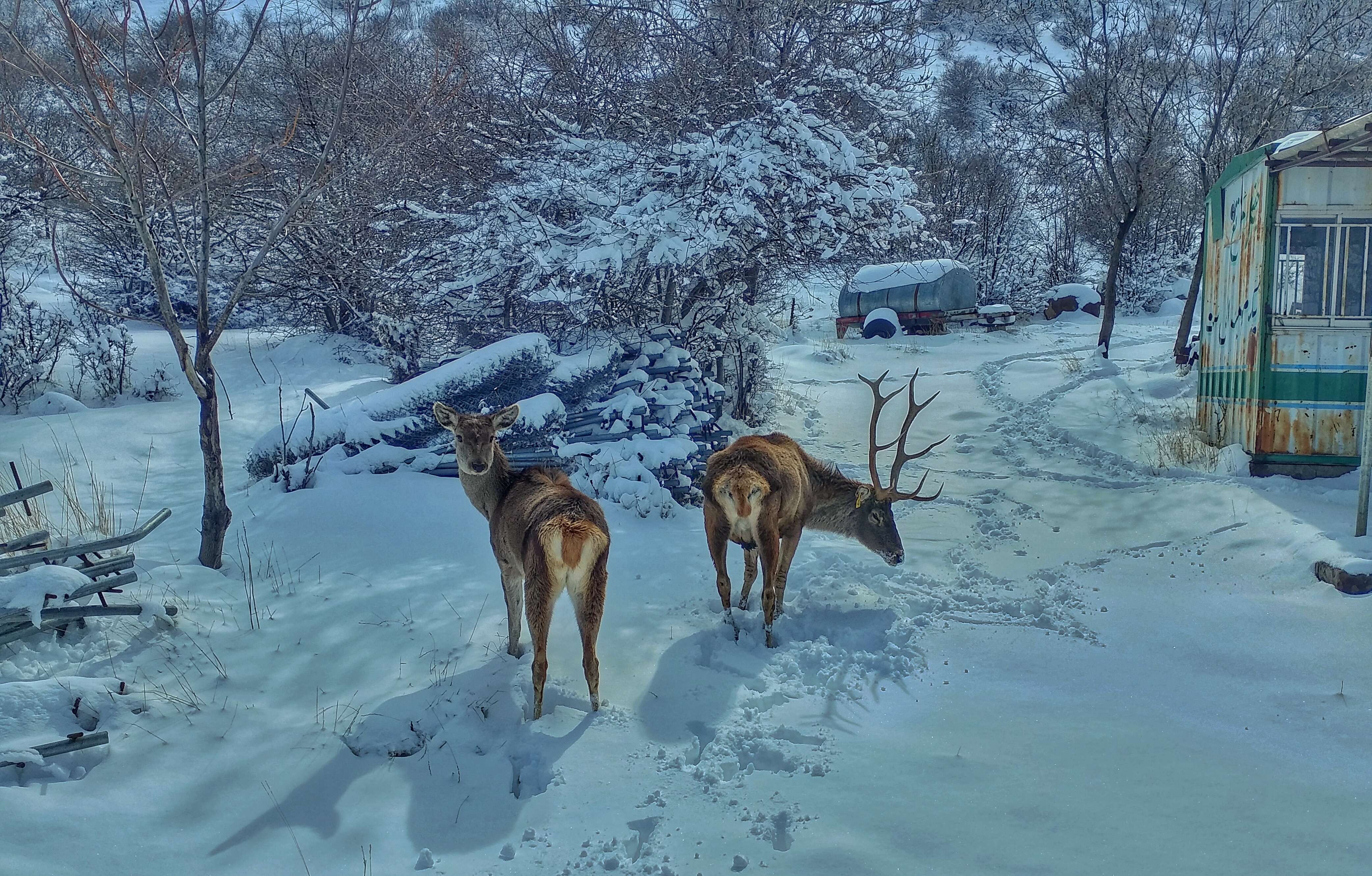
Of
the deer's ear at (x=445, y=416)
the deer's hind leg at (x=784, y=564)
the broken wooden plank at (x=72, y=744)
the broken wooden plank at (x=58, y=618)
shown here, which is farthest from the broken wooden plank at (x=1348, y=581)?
the broken wooden plank at (x=58, y=618)

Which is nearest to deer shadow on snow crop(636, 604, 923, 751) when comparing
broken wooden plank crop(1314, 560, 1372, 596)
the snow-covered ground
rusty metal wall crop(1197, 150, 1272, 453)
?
the snow-covered ground

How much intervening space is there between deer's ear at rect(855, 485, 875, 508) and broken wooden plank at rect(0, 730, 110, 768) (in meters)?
5.18

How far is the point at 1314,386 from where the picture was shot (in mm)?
9008

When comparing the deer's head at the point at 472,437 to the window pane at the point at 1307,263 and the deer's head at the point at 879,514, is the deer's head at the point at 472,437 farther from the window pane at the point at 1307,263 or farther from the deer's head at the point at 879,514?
the window pane at the point at 1307,263

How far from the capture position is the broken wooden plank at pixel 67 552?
466cm

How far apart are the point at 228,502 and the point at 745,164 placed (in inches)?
227

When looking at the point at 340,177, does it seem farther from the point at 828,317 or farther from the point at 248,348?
the point at 828,317

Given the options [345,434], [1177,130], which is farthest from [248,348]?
[1177,130]

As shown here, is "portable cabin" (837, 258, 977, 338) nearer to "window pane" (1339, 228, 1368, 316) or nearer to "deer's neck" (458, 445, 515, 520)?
"window pane" (1339, 228, 1368, 316)

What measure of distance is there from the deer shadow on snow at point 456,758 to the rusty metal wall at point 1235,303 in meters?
8.31

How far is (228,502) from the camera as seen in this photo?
25.6 ft

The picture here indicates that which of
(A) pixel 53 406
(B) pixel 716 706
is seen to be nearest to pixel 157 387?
(A) pixel 53 406

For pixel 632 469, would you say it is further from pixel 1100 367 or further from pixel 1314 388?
pixel 1100 367

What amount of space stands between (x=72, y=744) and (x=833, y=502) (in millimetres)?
5195
